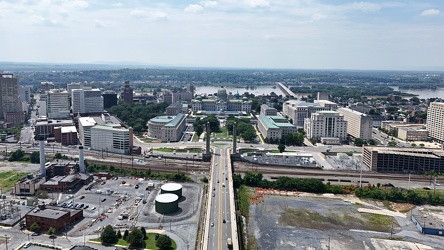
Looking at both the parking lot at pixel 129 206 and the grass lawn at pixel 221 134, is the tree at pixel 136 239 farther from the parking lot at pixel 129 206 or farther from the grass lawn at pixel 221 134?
the grass lawn at pixel 221 134

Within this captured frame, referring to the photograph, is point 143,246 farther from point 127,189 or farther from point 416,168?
point 416,168

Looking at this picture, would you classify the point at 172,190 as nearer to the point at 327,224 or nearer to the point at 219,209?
the point at 219,209

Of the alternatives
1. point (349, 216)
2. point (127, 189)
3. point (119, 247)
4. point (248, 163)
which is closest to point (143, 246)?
point (119, 247)

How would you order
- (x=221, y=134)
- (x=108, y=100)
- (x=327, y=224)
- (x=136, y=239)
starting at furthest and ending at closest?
1. (x=108, y=100)
2. (x=221, y=134)
3. (x=327, y=224)
4. (x=136, y=239)

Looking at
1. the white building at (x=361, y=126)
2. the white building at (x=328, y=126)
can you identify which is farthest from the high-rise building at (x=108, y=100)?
the white building at (x=361, y=126)

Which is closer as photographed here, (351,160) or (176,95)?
(351,160)

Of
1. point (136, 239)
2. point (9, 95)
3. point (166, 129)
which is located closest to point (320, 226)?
point (136, 239)

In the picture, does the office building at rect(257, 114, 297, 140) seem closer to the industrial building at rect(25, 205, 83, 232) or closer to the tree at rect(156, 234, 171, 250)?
the industrial building at rect(25, 205, 83, 232)
